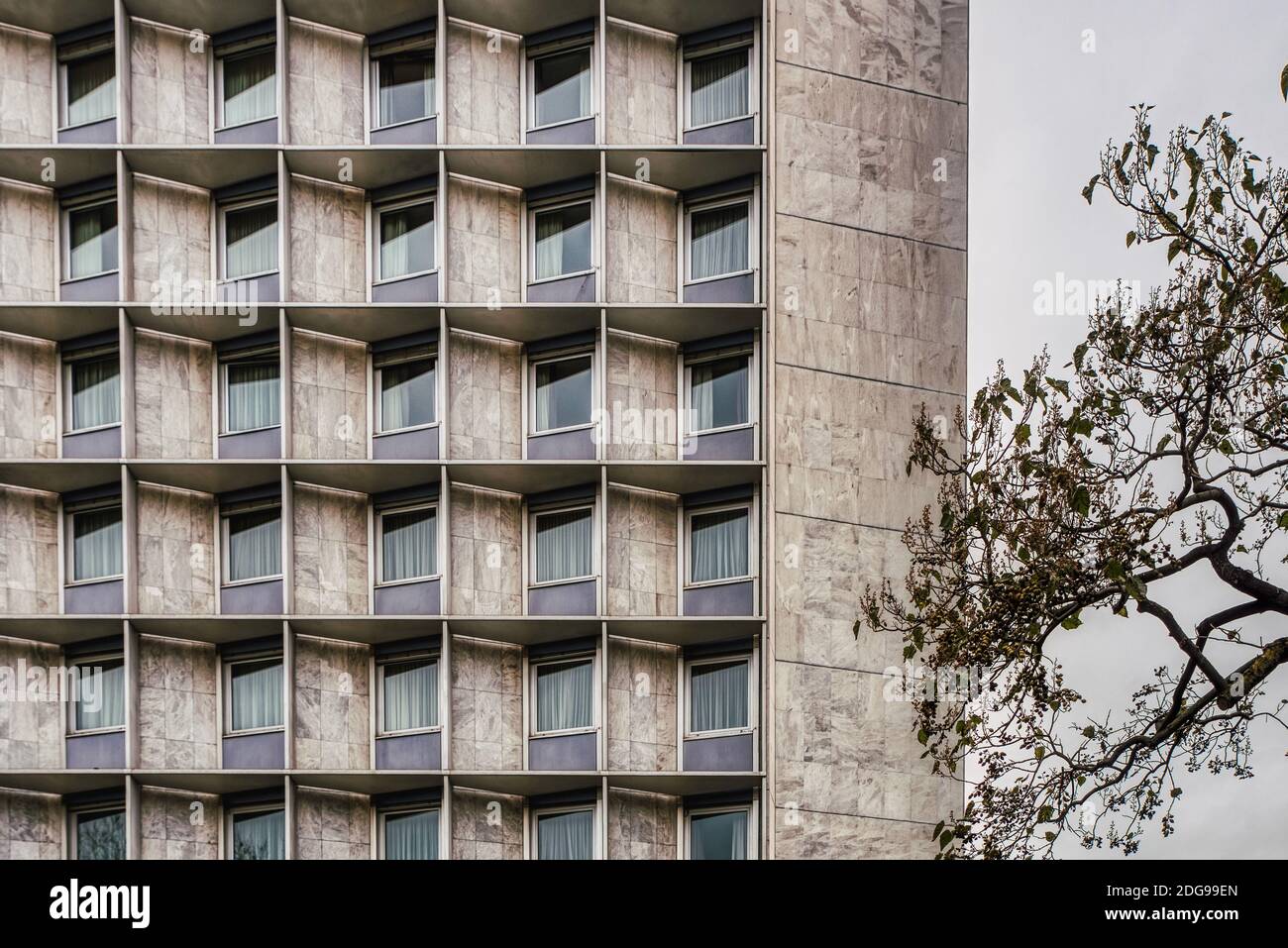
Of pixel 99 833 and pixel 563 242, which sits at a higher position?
pixel 563 242

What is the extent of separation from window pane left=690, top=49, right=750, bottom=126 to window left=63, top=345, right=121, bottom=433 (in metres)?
13.9

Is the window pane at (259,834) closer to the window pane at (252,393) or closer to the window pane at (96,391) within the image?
the window pane at (252,393)

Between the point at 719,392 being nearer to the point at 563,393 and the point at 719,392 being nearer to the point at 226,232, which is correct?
the point at 563,393

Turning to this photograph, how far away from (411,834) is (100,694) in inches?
289

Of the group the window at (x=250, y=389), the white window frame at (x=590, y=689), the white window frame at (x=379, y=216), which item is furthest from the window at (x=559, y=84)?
the white window frame at (x=590, y=689)

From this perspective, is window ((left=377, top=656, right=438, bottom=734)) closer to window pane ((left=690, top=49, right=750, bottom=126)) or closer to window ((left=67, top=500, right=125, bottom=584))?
window ((left=67, top=500, right=125, bottom=584))

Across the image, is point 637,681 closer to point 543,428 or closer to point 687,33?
point 543,428

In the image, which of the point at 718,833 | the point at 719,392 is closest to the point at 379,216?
the point at 719,392

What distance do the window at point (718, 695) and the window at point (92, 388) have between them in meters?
14.0

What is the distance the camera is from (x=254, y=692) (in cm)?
2730

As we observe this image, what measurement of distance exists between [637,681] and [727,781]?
277cm

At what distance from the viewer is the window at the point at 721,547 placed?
1074 inches

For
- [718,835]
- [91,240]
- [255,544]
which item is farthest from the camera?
[91,240]

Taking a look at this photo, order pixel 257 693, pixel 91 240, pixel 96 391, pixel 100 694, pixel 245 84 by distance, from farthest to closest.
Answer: pixel 245 84, pixel 91 240, pixel 96 391, pixel 100 694, pixel 257 693
